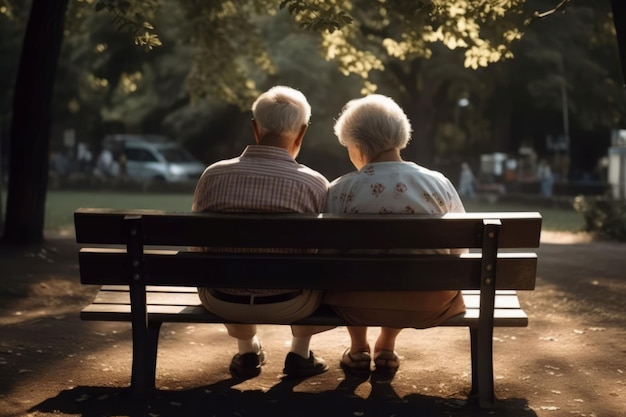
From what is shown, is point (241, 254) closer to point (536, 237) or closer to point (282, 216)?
point (282, 216)

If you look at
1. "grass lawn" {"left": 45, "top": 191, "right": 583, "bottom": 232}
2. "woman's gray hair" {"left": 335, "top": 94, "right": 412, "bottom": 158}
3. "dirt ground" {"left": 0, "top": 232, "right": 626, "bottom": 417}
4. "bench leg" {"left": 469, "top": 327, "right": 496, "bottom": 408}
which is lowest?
"grass lawn" {"left": 45, "top": 191, "right": 583, "bottom": 232}

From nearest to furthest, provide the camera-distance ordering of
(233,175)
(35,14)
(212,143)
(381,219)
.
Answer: (381,219)
(233,175)
(35,14)
(212,143)

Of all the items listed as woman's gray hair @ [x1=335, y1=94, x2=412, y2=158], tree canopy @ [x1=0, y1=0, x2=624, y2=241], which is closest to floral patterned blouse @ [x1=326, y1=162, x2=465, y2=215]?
woman's gray hair @ [x1=335, y1=94, x2=412, y2=158]

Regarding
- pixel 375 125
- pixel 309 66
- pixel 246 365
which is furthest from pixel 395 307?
pixel 309 66

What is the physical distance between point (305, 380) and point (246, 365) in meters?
0.34

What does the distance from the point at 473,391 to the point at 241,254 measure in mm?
1379

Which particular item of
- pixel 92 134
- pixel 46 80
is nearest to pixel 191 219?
pixel 46 80

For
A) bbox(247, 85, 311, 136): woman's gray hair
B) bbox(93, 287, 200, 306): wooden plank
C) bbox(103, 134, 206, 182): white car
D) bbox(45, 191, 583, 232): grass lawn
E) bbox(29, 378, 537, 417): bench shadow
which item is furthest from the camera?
bbox(103, 134, 206, 182): white car

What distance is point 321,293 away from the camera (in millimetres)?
5031

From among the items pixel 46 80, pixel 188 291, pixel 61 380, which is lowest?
pixel 61 380

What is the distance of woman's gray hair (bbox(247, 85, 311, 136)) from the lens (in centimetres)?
510

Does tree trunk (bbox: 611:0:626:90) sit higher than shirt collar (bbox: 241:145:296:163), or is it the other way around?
tree trunk (bbox: 611:0:626:90)

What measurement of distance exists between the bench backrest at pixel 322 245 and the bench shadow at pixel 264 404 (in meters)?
0.58

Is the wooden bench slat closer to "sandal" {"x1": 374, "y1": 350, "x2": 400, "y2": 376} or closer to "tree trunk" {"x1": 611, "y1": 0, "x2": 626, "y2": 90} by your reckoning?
"sandal" {"x1": 374, "y1": 350, "x2": 400, "y2": 376}
